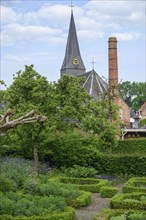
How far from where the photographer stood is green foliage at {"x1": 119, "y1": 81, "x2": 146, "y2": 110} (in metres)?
104

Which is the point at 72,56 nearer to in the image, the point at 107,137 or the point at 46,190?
the point at 107,137

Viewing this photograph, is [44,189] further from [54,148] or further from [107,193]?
[54,148]

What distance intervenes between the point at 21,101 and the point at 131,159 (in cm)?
790

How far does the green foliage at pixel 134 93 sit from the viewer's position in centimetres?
10362

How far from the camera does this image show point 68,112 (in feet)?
81.5

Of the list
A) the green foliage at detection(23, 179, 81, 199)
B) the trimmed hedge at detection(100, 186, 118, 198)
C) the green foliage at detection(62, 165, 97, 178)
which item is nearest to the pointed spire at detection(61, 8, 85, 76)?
the green foliage at detection(62, 165, 97, 178)

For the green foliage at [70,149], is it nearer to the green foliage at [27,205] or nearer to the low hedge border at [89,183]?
the low hedge border at [89,183]

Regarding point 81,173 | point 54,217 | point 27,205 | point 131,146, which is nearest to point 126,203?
point 54,217

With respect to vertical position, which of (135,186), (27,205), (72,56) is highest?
(72,56)

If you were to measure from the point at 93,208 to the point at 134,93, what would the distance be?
305ft

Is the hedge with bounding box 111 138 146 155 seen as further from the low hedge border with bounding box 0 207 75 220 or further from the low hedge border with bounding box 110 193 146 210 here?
the low hedge border with bounding box 0 207 75 220

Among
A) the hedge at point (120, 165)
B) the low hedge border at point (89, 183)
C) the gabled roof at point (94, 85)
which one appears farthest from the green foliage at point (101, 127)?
the gabled roof at point (94, 85)

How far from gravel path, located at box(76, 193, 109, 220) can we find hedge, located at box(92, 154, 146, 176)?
25.0 feet

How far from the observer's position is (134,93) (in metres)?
108
